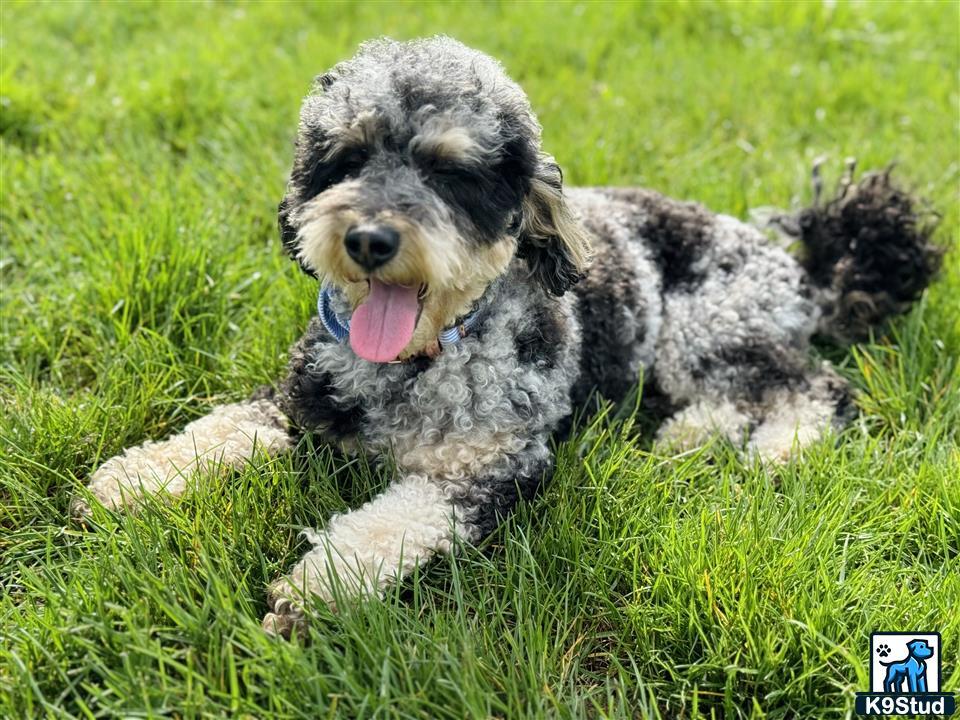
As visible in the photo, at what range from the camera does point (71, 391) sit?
13.6ft

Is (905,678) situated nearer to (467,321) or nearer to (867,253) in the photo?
(467,321)

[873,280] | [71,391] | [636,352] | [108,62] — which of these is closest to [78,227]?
[71,391]

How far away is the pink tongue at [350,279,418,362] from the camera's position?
3.19m

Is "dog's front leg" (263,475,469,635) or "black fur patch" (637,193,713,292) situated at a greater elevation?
"black fur patch" (637,193,713,292)

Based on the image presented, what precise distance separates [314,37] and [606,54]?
250 centimetres

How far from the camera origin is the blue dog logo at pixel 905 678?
274 cm

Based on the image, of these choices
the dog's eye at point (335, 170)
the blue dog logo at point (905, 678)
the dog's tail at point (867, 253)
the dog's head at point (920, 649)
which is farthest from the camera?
the dog's tail at point (867, 253)

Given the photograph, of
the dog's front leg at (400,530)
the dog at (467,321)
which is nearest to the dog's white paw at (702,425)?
the dog at (467,321)

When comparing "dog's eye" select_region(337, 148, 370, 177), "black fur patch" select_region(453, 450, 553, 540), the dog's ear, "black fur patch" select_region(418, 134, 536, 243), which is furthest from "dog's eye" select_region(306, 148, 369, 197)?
"black fur patch" select_region(453, 450, 553, 540)

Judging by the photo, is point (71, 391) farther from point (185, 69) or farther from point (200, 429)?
point (185, 69)

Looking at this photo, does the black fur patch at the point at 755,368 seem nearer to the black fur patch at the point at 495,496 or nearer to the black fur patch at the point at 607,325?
the black fur patch at the point at 607,325

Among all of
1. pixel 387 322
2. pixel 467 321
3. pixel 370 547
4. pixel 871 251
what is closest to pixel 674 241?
pixel 871 251

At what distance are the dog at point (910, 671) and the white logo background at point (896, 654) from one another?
10 millimetres

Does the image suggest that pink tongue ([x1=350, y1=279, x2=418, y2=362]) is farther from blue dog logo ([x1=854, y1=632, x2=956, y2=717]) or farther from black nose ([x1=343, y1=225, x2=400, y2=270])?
blue dog logo ([x1=854, y1=632, x2=956, y2=717])
